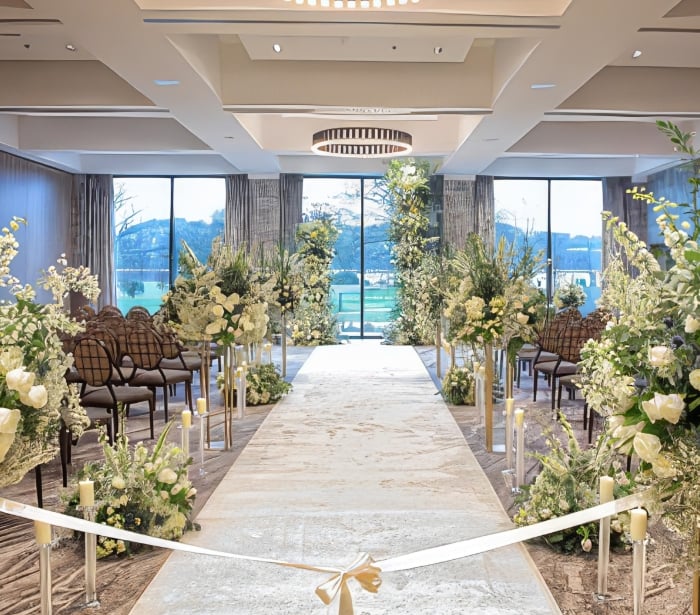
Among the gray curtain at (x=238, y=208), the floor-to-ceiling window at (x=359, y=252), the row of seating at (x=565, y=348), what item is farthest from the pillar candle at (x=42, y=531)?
the floor-to-ceiling window at (x=359, y=252)

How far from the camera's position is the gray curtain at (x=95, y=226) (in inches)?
611

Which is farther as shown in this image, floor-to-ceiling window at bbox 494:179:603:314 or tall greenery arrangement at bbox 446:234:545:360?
floor-to-ceiling window at bbox 494:179:603:314

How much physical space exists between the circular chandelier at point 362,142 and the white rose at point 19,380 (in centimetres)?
839

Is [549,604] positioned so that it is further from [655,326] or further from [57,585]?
[57,585]

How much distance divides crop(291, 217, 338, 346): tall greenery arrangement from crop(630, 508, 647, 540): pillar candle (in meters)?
12.1

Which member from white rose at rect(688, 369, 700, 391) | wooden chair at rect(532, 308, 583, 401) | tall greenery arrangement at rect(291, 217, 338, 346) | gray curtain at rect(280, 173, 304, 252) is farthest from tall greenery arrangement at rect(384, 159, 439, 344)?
white rose at rect(688, 369, 700, 391)

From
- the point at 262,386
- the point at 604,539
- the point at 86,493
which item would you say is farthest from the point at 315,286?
the point at 604,539

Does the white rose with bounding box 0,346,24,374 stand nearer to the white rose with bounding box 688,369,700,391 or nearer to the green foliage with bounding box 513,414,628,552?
the white rose with bounding box 688,369,700,391

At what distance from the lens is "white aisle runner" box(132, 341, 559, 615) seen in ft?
11.5

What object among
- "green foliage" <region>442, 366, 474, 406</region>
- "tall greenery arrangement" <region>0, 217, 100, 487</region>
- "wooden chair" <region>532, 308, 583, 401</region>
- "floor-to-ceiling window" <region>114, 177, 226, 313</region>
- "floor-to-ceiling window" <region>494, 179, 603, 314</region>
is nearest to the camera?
"tall greenery arrangement" <region>0, 217, 100, 487</region>

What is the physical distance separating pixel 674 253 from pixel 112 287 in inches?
582

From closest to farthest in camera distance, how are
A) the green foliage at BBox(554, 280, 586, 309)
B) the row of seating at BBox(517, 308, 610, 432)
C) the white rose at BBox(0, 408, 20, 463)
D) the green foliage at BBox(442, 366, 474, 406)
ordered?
the white rose at BBox(0, 408, 20, 463)
the row of seating at BBox(517, 308, 610, 432)
the green foliage at BBox(442, 366, 474, 406)
the green foliage at BBox(554, 280, 586, 309)

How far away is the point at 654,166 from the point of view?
1436 centimetres

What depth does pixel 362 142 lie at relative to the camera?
10.5 meters
